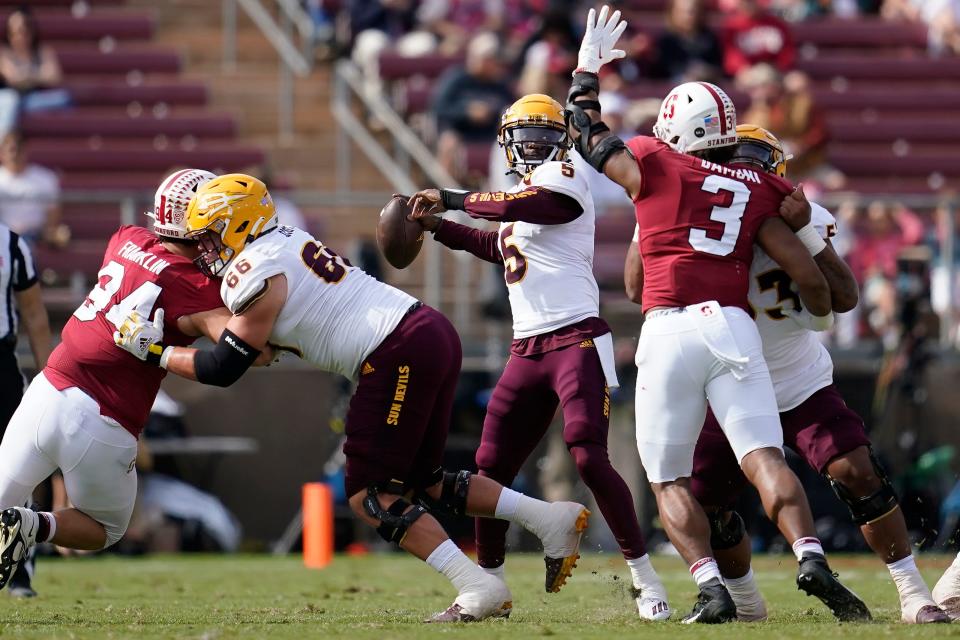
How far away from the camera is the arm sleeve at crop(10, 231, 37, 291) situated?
7797 mm

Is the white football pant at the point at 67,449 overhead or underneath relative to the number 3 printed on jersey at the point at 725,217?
underneath

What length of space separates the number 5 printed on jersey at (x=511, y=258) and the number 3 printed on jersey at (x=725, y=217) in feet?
3.70

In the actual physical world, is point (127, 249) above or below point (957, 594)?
above

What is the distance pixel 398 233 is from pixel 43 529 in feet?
6.36

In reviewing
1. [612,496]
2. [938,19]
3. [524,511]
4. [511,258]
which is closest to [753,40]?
[938,19]

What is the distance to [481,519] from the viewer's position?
712 centimetres

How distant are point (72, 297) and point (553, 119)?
5800mm

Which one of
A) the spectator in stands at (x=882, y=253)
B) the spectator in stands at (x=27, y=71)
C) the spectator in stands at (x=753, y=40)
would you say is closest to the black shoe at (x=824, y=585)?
the spectator in stands at (x=882, y=253)

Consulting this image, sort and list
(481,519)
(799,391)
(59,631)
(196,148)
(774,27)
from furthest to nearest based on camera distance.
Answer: (774,27) → (196,148) → (481,519) → (799,391) → (59,631)

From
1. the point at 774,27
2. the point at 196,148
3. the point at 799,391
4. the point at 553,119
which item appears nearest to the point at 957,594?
the point at 799,391

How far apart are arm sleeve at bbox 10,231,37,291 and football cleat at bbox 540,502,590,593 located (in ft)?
9.54

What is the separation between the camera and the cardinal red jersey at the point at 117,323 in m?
6.58

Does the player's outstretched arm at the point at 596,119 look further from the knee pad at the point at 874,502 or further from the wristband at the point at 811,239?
the knee pad at the point at 874,502

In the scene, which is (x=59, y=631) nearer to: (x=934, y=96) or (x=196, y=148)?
(x=196, y=148)
